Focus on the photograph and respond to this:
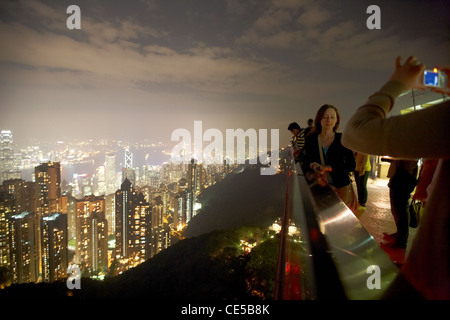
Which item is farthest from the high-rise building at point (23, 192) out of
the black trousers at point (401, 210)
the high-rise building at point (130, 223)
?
the black trousers at point (401, 210)

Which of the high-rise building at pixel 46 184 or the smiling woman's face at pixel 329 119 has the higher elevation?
the smiling woman's face at pixel 329 119

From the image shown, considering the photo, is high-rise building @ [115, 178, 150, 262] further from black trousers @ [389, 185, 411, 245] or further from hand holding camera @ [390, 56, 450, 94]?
hand holding camera @ [390, 56, 450, 94]

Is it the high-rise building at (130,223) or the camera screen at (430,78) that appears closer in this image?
the camera screen at (430,78)

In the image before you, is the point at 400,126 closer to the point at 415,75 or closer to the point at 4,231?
the point at 415,75

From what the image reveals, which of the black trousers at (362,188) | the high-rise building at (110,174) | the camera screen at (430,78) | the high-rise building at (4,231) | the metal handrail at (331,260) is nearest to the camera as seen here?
the camera screen at (430,78)

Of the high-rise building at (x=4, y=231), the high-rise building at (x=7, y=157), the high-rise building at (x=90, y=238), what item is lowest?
the high-rise building at (x=90, y=238)

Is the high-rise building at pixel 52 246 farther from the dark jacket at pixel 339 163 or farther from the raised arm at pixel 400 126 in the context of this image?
the raised arm at pixel 400 126
